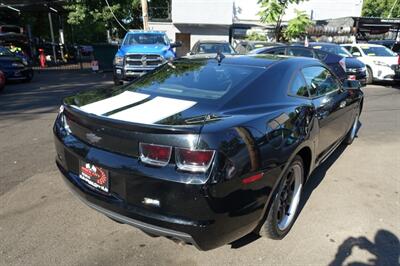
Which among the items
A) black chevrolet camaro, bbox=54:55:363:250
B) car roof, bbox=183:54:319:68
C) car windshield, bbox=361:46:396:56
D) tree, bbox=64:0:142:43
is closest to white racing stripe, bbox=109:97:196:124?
black chevrolet camaro, bbox=54:55:363:250

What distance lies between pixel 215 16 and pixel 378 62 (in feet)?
42.7

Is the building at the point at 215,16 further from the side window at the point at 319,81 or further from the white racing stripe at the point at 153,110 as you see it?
the white racing stripe at the point at 153,110

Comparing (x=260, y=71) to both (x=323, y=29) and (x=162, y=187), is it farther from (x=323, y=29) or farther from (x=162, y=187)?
(x=323, y=29)

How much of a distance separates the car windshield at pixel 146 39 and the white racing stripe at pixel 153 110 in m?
10.7

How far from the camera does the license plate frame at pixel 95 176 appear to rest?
2.74 m

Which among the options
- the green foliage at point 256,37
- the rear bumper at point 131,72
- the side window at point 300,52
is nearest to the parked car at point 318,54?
the side window at point 300,52

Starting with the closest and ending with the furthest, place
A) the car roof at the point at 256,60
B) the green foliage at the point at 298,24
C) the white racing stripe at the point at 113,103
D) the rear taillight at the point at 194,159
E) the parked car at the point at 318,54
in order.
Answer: the rear taillight at the point at 194,159, the white racing stripe at the point at 113,103, the car roof at the point at 256,60, the parked car at the point at 318,54, the green foliage at the point at 298,24

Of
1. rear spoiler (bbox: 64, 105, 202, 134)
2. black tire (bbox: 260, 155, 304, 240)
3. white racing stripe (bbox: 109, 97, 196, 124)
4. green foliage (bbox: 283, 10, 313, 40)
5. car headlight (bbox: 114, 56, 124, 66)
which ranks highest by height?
green foliage (bbox: 283, 10, 313, 40)

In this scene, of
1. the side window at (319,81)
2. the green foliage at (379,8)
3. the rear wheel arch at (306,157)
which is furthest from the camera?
the green foliage at (379,8)

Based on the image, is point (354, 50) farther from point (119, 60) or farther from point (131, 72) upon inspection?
point (119, 60)

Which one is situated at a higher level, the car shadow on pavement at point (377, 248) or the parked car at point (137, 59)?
the parked car at point (137, 59)

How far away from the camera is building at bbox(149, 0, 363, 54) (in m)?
24.7

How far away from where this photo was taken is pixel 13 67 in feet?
43.8

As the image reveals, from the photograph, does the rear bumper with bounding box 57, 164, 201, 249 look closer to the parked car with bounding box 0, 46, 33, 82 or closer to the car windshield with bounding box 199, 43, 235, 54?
the parked car with bounding box 0, 46, 33, 82
